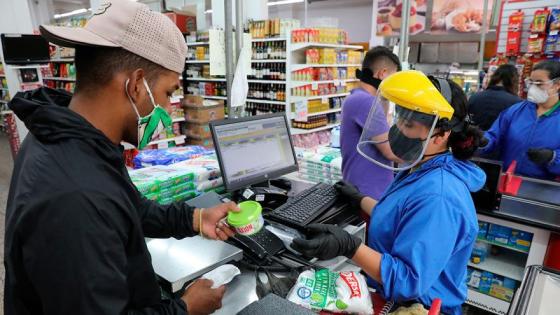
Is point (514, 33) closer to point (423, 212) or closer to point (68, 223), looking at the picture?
point (423, 212)

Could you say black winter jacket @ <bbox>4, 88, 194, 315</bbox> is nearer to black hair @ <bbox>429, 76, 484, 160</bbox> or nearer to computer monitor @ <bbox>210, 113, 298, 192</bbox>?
computer monitor @ <bbox>210, 113, 298, 192</bbox>

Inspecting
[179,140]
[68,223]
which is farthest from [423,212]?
[179,140]

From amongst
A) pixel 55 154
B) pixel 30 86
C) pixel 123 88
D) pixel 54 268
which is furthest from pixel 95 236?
pixel 30 86

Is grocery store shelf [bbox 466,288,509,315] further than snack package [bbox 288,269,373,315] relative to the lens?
Yes

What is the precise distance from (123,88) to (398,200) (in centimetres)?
106

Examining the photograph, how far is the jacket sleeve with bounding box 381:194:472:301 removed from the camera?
1.21 metres

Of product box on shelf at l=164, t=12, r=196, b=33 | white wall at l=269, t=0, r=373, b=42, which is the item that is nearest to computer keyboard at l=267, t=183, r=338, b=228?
product box on shelf at l=164, t=12, r=196, b=33

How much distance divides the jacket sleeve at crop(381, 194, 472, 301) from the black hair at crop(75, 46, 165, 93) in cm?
102

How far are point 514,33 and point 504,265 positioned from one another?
449cm

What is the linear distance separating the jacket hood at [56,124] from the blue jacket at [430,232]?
979 millimetres

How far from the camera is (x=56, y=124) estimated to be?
2.87ft

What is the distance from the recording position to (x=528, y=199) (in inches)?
100

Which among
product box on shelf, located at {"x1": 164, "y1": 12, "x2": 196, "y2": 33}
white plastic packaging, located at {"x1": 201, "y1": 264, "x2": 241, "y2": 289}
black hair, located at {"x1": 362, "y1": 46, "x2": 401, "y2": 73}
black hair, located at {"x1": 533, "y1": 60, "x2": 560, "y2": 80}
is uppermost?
product box on shelf, located at {"x1": 164, "y1": 12, "x2": 196, "y2": 33}

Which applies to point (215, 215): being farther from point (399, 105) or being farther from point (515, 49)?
point (515, 49)
